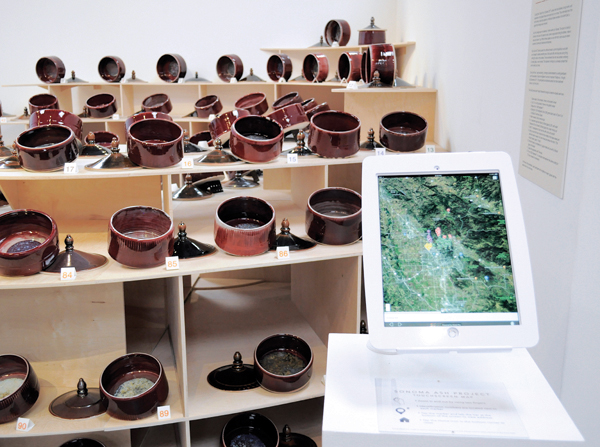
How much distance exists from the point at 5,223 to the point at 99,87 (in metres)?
3.66

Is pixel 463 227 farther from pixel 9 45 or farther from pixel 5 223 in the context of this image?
pixel 9 45

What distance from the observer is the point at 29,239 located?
1.98m

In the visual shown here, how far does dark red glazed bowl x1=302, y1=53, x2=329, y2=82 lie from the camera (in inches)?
146

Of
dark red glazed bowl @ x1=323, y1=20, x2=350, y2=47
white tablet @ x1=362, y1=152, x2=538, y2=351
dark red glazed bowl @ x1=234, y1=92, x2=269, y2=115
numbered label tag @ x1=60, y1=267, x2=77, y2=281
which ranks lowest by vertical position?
numbered label tag @ x1=60, y1=267, x2=77, y2=281

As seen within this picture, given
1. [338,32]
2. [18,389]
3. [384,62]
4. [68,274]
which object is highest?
[338,32]

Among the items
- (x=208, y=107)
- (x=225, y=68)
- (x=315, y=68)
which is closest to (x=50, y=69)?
(x=225, y=68)

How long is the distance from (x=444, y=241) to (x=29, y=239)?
1601 millimetres

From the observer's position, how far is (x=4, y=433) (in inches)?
73.9

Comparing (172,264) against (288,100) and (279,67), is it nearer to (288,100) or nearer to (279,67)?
(288,100)

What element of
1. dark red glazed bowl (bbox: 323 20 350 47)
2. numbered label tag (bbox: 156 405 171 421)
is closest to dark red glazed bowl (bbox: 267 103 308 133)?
numbered label tag (bbox: 156 405 171 421)

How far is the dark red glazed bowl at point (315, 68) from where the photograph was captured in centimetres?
371

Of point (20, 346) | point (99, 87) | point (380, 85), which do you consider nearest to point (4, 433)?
point (20, 346)

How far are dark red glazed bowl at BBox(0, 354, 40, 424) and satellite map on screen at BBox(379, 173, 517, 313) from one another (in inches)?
61.2

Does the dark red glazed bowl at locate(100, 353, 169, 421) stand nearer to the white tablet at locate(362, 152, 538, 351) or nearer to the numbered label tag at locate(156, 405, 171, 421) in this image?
the numbered label tag at locate(156, 405, 171, 421)
